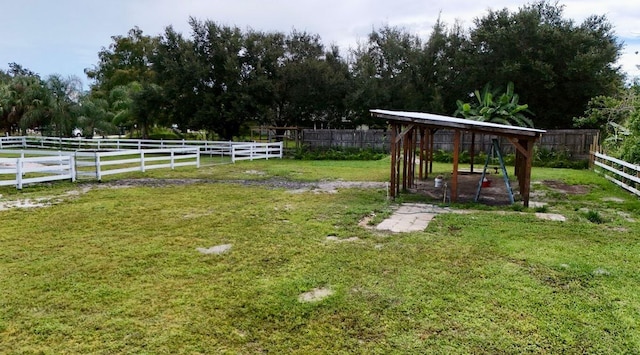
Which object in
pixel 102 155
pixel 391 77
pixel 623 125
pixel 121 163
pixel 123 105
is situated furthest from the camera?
pixel 123 105

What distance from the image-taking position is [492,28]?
67.9 feet

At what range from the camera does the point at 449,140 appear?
64.8 ft

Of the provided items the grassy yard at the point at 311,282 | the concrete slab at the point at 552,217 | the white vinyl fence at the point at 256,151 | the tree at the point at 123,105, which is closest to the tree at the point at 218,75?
the white vinyl fence at the point at 256,151

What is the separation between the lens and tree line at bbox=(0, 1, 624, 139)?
19.5 meters

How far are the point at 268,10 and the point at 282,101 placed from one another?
545cm

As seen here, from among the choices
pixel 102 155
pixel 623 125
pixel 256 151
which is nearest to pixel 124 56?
pixel 256 151

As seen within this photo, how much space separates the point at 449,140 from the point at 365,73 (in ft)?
19.8

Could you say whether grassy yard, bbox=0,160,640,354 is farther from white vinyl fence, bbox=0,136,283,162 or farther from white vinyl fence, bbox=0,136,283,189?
white vinyl fence, bbox=0,136,283,162

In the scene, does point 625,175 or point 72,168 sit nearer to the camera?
point 625,175

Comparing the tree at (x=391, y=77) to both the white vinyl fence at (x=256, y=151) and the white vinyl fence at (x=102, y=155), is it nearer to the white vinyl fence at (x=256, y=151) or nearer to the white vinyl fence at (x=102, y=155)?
the white vinyl fence at (x=256, y=151)

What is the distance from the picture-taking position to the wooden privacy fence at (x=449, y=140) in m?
17.3

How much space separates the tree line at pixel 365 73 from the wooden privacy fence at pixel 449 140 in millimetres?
2241

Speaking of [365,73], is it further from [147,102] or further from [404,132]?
[404,132]

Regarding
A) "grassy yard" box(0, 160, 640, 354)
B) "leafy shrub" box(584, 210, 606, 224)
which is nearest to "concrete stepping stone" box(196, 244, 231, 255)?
"grassy yard" box(0, 160, 640, 354)
